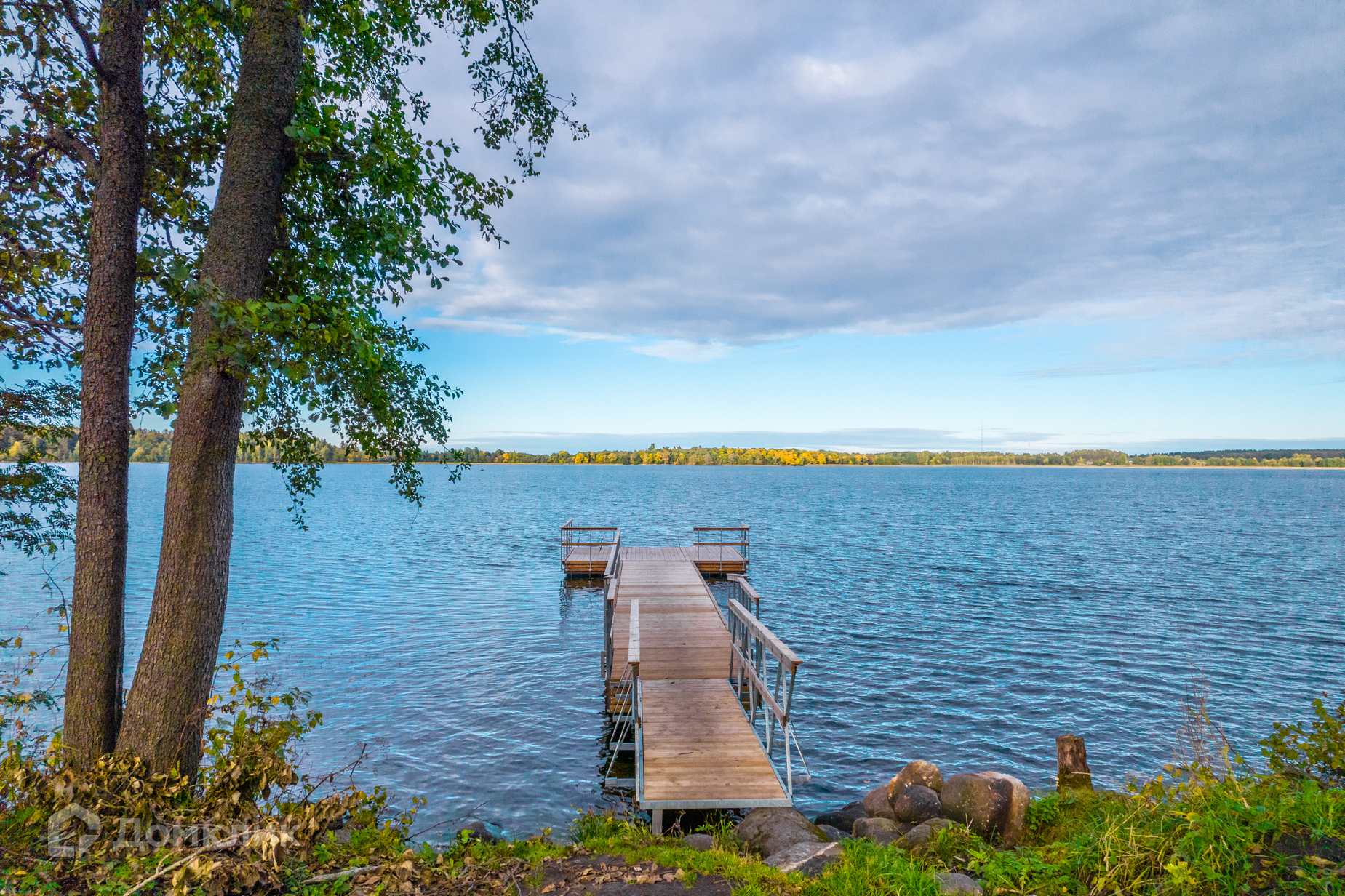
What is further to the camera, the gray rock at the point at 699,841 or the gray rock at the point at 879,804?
the gray rock at the point at 879,804

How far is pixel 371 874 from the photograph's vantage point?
4.66 meters

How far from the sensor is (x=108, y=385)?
5.28 meters

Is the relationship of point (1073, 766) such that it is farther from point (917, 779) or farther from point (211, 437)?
point (211, 437)

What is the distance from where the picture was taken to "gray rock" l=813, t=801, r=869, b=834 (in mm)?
9211

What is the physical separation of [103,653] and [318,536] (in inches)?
1777

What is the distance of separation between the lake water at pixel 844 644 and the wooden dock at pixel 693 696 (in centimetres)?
154

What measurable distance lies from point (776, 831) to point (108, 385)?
301 inches

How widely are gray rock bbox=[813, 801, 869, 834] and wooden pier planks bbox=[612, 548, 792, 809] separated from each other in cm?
155

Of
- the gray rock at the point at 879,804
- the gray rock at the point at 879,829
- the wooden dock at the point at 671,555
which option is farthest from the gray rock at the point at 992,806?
the wooden dock at the point at 671,555

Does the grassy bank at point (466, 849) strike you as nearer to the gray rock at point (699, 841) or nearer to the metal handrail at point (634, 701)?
the gray rock at point (699, 841)

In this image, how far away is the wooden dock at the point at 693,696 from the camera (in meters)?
8.31

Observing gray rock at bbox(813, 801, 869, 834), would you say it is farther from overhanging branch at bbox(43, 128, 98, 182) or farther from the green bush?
overhanging branch at bbox(43, 128, 98, 182)

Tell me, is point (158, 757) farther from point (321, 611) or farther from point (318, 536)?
point (318, 536)

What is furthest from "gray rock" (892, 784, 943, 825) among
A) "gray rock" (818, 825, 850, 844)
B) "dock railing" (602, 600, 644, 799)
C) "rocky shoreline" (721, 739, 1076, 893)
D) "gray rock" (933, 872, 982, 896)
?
"gray rock" (933, 872, 982, 896)
